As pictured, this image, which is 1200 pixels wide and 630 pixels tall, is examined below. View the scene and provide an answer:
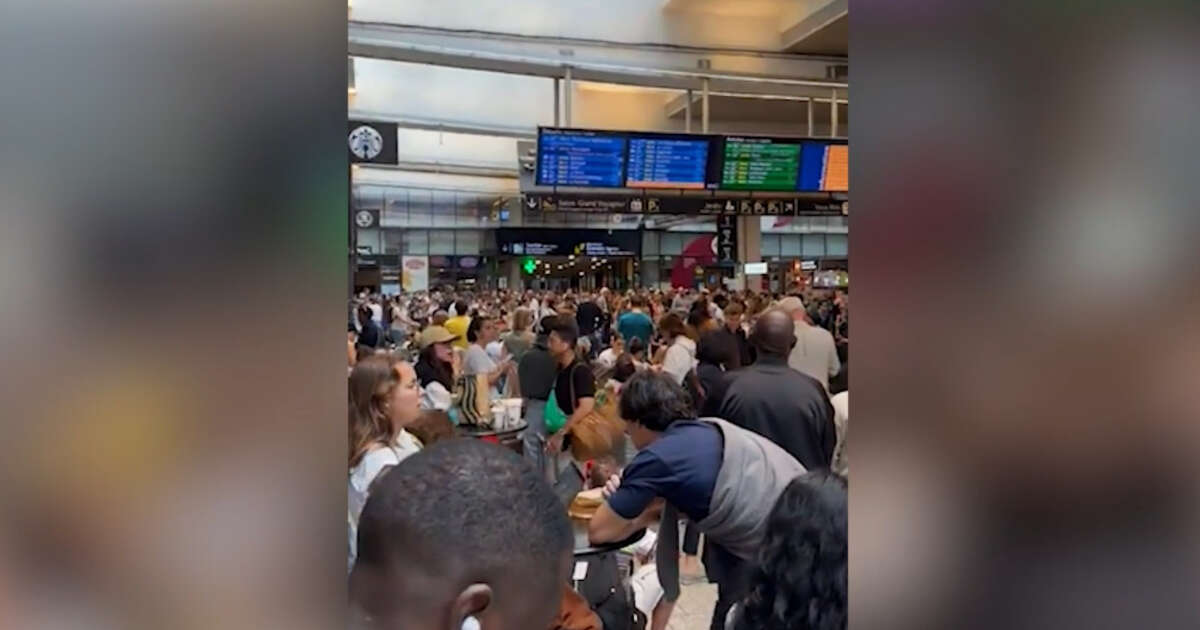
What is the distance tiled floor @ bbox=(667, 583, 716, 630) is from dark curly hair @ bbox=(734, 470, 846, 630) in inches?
96.6

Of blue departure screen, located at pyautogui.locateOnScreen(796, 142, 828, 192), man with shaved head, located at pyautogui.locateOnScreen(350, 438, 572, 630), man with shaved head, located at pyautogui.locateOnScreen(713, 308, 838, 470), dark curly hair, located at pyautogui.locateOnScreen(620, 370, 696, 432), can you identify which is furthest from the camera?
blue departure screen, located at pyautogui.locateOnScreen(796, 142, 828, 192)

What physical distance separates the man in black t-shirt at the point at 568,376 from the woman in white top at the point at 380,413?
242cm

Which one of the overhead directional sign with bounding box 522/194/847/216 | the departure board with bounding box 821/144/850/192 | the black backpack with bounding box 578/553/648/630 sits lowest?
the black backpack with bounding box 578/553/648/630

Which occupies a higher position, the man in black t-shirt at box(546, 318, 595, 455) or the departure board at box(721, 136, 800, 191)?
the departure board at box(721, 136, 800, 191)

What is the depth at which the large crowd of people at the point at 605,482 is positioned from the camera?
0.86 metres

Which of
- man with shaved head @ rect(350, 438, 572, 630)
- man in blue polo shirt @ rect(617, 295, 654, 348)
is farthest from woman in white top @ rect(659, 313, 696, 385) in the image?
man with shaved head @ rect(350, 438, 572, 630)

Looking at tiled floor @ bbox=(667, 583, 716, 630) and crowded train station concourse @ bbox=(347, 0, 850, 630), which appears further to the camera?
tiled floor @ bbox=(667, 583, 716, 630)

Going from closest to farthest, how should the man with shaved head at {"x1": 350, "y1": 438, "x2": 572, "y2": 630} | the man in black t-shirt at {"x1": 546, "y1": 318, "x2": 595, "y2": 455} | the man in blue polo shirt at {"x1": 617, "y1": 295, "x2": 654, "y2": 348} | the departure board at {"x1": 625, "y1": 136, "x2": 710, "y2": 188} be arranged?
1. the man with shaved head at {"x1": 350, "y1": 438, "x2": 572, "y2": 630}
2. the man in black t-shirt at {"x1": 546, "y1": 318, "x2": 595, "y2": 455}
3. the departure board at {"x1": 625, "y1": 136, "x2": 710, "y2": 188}
4. the man in blue polo shirt at {"x1": 617, "y1": 295, "x2": 654, "y2": 348}

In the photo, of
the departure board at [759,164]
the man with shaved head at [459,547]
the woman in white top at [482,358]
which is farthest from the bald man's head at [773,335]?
the departure board at [759,164]

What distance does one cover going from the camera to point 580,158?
719cm

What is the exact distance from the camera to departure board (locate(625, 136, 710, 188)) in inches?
288

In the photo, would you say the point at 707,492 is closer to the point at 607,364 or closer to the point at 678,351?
the point at 678,351

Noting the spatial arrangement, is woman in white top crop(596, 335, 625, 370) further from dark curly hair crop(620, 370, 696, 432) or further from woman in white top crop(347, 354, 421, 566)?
woman in white top crop(347, 354, 421, 566)

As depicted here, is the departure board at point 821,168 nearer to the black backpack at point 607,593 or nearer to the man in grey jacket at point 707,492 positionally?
the black backpack at point 607,593
